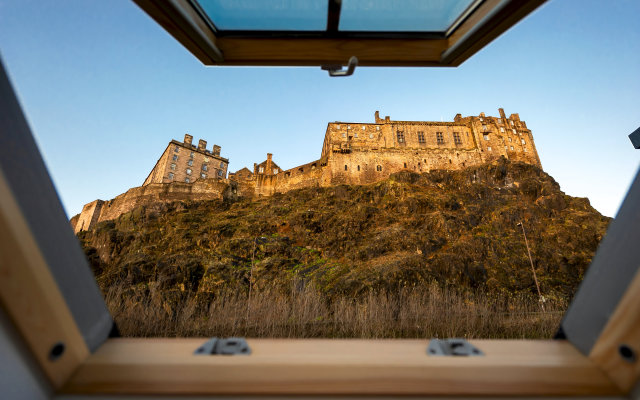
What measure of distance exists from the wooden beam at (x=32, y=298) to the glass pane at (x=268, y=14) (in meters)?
0.94

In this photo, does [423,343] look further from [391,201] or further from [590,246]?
[590,246]

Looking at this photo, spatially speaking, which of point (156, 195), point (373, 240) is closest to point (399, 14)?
point (373, 240)

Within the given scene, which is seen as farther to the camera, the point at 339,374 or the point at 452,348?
the point at 452,348

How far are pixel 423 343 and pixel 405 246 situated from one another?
16916mm

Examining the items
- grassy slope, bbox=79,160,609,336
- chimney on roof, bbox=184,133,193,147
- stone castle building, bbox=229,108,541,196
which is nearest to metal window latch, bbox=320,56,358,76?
grassy slope, bbox=79,160,609,336

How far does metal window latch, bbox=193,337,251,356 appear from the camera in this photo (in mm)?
907

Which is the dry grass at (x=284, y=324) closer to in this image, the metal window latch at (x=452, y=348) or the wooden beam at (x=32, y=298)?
the wooden beam at (x=32, y=298)

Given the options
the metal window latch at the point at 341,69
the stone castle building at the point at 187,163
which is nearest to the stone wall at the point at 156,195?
the stone castle building at the point at 187,163

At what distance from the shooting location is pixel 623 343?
77 centimetres

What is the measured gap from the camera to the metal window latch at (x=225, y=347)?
91 centimetres

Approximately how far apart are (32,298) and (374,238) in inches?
723

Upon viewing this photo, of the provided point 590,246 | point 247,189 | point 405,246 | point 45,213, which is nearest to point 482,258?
point 405,246

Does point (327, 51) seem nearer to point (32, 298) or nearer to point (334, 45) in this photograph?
point (334, 45)

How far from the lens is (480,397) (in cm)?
75
